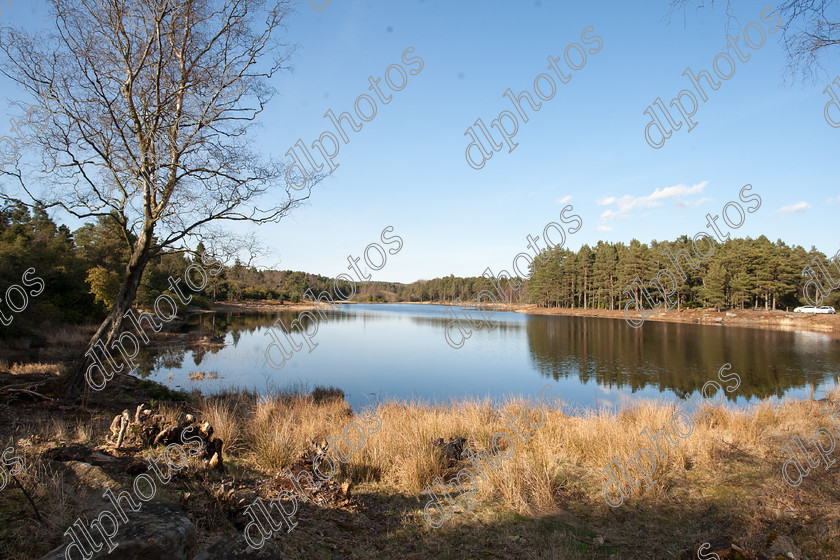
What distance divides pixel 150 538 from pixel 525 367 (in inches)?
810

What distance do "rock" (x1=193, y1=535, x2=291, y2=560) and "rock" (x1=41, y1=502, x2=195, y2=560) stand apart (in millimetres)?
175

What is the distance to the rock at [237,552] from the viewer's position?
252cm

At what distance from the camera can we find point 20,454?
389 cm

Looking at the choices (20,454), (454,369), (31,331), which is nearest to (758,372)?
(454,369)

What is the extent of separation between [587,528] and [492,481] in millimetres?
1247

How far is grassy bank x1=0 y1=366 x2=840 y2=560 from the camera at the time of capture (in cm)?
351

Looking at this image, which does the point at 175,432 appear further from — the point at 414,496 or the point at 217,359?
the point at 217,359

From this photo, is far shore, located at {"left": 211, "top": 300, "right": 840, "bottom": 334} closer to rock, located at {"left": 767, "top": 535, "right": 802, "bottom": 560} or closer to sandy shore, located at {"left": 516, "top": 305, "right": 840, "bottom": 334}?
sandy shore, located at {"left": 516, "top": 305, "right": 840, "bottom": 334}

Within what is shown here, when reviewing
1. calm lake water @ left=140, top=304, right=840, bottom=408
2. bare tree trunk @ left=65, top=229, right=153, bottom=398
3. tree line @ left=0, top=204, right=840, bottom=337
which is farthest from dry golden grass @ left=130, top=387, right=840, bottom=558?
tree line @ left=0, top=204, right=840, bottom=337

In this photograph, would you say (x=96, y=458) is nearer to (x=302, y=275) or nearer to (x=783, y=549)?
(x=783, y=549)

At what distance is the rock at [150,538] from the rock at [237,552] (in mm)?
175

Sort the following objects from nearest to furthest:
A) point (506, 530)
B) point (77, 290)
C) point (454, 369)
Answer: point (506, 530)
point (454, 369)
point (77, 290)

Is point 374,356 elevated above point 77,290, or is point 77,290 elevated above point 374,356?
point 77,290

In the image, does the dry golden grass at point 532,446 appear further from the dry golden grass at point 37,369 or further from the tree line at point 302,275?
the dry golden grass at point 37,369
